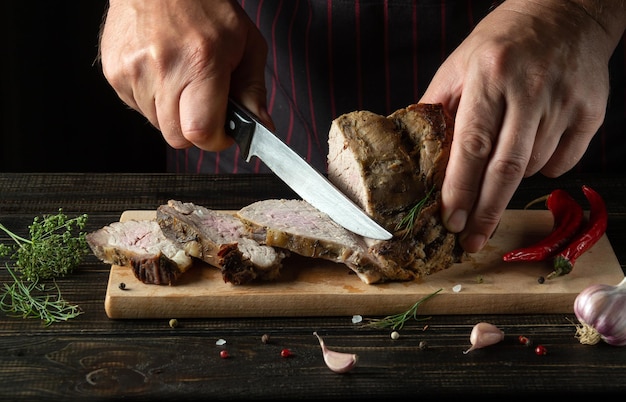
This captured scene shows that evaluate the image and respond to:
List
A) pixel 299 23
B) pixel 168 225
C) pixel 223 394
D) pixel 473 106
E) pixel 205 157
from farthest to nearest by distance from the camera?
pixel 205 157 → pixel 299 23 → pixel 168 225 → pixel 473 106 → pixel 223 394

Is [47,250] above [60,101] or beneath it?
above

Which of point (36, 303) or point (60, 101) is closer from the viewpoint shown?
point (36, 303)

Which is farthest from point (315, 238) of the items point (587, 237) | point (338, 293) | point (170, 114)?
point (587, 237)

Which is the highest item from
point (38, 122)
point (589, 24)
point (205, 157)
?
point (589, 24)

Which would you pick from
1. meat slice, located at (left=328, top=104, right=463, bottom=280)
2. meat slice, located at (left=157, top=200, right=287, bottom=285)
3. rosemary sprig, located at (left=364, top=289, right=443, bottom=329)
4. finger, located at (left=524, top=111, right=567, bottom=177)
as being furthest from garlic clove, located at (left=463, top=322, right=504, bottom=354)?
meat slice, located at (left=157, top=200, right=287, bottom=285)

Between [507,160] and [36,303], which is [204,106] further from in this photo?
[507,160]

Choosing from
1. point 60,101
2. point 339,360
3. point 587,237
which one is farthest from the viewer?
point 60,101

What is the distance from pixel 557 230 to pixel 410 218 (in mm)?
785

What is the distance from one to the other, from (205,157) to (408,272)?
1.87 m

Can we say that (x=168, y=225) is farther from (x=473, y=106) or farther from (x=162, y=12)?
(x=473, y=106)

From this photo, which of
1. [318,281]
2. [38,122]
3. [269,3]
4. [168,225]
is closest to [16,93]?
[38,122]

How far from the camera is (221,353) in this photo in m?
3.38

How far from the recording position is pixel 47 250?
3.81 meters

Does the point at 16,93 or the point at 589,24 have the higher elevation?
the point at 589,24
